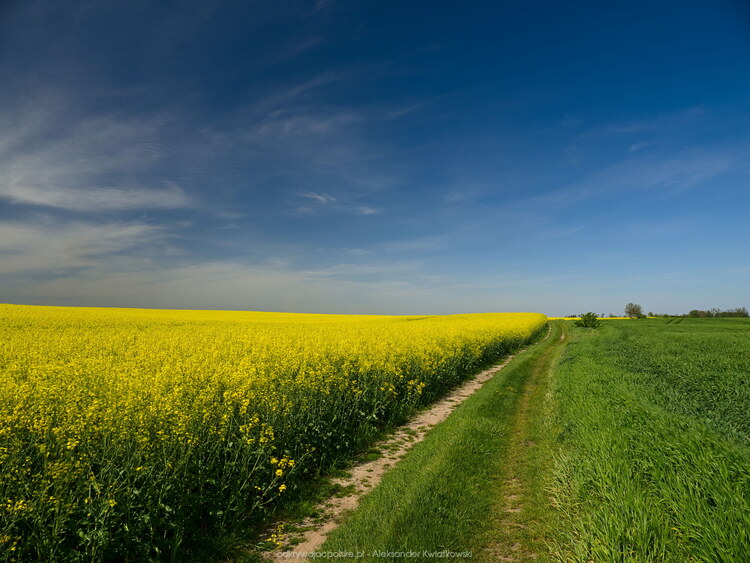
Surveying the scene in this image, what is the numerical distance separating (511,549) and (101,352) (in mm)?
12712

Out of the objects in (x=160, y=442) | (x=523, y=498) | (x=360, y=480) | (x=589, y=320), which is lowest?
(x=360, y=480)

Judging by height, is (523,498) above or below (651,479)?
below

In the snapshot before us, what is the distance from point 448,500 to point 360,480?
5.71ft

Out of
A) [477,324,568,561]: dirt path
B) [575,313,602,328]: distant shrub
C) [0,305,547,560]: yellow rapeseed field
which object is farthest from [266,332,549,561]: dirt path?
[575,313,602,328]: distant shrub

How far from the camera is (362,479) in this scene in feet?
21.3

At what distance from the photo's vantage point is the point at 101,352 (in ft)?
37.6

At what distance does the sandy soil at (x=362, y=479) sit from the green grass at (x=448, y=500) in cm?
22

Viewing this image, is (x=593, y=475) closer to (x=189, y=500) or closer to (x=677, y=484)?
(x=677, y=484)

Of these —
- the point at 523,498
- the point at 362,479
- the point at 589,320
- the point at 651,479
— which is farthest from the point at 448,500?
the point at 589,320

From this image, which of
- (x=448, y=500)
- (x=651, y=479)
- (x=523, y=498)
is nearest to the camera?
(x=651, y=479)

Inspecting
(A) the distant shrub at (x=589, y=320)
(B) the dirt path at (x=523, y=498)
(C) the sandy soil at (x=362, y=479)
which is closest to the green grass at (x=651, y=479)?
(B) the dirt path at (x=523, y=498)

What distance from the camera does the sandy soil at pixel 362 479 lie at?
4.70 m

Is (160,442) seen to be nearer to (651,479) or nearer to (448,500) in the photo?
(448,500)

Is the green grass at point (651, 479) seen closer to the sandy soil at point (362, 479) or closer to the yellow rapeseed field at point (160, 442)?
the sandy soil at point (362, 479)
